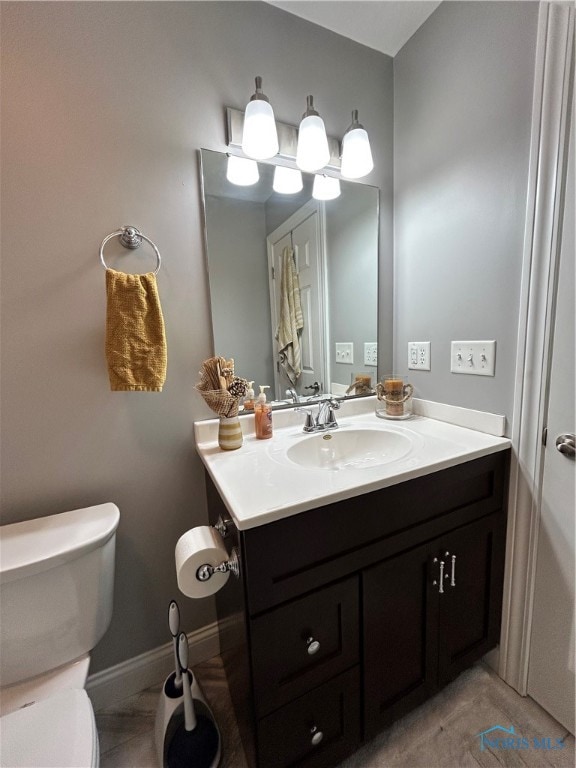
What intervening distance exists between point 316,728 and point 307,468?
2.08 feet

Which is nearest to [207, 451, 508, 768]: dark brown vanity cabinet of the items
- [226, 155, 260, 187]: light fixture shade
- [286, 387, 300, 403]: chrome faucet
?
[286, 387, 300, 403]: chrome faucet

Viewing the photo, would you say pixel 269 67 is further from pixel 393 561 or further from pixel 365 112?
pixel 393 561

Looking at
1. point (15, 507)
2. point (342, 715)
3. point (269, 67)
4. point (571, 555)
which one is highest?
point (269, 67)

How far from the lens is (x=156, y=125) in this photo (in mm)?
956

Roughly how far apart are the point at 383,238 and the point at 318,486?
3.69 ft

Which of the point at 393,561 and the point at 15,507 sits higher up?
the point at 15,507

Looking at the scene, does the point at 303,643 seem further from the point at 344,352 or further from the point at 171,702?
the point at 344,352

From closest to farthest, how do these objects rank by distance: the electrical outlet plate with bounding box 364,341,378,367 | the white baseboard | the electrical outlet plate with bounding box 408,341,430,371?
the white baseboard → the electrical outlet plate with bounding box 408,341,430,371 → the electrical outlet plate with bounding box 364,341,378,367

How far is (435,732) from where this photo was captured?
955 mm

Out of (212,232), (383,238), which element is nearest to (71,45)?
(212,232)

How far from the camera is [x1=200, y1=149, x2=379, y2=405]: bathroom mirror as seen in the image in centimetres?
109

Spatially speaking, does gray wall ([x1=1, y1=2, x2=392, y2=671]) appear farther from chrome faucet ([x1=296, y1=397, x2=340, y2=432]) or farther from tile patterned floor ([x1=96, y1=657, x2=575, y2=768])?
chrome faucet ([x1=296, y1=397, x2=340, y2=432])

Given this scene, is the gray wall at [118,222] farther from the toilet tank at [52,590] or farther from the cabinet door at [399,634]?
the cabinet door at [399,634]

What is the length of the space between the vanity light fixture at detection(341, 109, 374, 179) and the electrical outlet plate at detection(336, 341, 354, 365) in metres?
0.64
